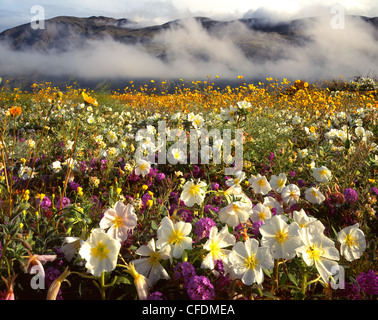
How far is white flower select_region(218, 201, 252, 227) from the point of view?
1379 millimetres

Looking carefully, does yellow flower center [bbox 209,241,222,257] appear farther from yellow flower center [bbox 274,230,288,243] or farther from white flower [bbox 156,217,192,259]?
yellow flower center [bbox 274,230,288,243]

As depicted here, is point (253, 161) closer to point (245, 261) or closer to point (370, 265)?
point (370, 265)

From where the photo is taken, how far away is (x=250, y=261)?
45.9 inches

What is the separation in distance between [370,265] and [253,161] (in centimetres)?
191

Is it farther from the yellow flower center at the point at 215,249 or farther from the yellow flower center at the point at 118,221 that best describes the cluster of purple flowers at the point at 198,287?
the yellow flower center at the point at 118,221

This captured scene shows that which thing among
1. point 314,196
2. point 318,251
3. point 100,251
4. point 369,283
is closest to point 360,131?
point 314,196

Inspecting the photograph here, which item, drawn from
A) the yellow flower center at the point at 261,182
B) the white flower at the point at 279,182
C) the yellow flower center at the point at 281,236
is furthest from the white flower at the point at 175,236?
the white flower at the point at 279,182

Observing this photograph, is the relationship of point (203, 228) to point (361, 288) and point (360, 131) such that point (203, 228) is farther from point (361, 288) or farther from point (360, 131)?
point (360, 131)

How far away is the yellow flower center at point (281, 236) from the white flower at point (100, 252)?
1.92ft

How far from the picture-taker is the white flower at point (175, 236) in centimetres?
123

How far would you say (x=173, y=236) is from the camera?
1253 millimetres

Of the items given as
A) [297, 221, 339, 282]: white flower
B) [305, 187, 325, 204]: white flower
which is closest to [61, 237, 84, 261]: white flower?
[297, 221, 339, 282]: white flower
